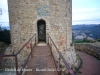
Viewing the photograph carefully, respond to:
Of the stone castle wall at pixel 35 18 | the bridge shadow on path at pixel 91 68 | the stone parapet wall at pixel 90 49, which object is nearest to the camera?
the stone castle wall at pixel 35 18

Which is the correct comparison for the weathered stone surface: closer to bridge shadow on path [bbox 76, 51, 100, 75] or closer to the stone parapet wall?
bridge shadow on path [bbox 76, 51, 100, 75]

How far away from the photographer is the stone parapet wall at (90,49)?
13.9 m

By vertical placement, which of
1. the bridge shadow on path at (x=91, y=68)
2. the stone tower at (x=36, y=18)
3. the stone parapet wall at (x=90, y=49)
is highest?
the stone tower at (x=36, y=18)

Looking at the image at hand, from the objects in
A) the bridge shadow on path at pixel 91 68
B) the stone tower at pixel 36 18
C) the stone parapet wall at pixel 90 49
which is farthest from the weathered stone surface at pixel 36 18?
the stone parapet wall at pixel 90 49

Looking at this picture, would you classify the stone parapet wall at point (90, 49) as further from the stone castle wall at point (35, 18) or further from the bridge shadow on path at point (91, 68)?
the stone castle wall at point (35, 18)

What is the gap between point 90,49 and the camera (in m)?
15.5

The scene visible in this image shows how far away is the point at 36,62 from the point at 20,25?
12.8 feet

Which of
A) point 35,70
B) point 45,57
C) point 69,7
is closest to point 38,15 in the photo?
point 69,7

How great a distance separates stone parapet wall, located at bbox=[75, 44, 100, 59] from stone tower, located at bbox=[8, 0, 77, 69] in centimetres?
704

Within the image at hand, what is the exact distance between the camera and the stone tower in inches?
306

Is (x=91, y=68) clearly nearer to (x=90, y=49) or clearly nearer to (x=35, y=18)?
(x=90, y=49)

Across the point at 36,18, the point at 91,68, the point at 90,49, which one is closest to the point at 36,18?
the point at 36,18

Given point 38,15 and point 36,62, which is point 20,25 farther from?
point 36,62

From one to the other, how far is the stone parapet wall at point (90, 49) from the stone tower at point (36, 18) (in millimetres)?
7042
